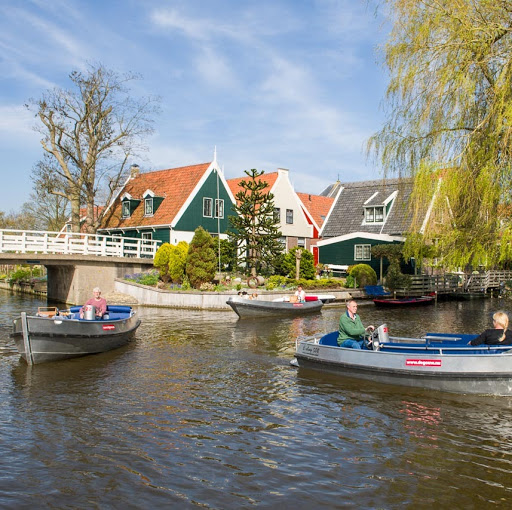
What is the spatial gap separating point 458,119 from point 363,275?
58.9 ft

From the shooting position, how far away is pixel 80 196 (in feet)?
138

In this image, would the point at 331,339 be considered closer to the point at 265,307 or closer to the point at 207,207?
the point at 265,307

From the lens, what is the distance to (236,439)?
9195 millimetres

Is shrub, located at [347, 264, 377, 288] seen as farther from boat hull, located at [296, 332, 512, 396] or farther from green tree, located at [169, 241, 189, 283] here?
boat hull, located at [296, 332, 512, 396]

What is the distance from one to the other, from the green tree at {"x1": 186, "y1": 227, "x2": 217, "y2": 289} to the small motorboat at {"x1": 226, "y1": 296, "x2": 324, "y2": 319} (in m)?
5.47

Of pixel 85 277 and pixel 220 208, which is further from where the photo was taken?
pixel 220 208

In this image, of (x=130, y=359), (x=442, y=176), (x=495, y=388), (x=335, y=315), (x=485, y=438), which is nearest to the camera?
(x=485, y=438)

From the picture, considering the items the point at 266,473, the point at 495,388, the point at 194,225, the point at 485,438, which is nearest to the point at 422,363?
the point at 495,388

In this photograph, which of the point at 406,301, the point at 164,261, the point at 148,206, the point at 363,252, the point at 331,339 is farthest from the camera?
the point at 148,206

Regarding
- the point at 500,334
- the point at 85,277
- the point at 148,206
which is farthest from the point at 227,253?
the point at 500,334

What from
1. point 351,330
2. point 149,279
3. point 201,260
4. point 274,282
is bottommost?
point 351,330

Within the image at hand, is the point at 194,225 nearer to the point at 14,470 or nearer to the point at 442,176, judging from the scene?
the point at 442,176

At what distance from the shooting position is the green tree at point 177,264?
31.8 meters

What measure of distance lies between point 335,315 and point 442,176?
34.9 feet
